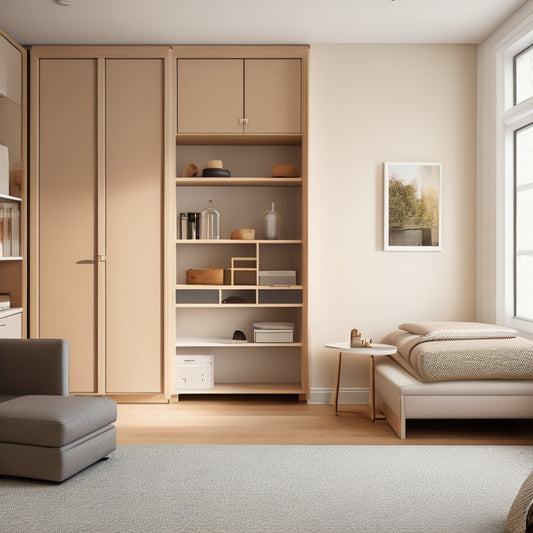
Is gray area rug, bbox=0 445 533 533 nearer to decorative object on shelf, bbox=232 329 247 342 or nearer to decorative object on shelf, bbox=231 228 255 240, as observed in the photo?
decorative object on shelf, bbox=232 329 247 342

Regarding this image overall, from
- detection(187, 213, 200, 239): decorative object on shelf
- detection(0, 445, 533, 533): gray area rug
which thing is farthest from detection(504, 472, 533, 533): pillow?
detection(187, 213, 200, 239): decorative object on shelf

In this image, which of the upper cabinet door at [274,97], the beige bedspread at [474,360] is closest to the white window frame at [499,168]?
the beige bedspread at [474,360]

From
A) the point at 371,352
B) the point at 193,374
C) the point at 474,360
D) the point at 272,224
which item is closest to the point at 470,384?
the point at 474,360

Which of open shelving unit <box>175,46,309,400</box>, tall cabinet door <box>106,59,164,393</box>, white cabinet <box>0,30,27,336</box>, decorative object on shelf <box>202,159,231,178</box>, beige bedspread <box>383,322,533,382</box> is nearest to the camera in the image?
beige bedspread <box>383,322,533,382</box>

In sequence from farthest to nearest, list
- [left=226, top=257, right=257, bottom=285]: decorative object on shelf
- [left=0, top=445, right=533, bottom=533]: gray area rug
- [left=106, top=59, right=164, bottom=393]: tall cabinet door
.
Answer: [left=226, top=257, right=257, bottom=285]: decorative object on shelf < [left=106, top=59, right=164, bottom=393]: tall cabinet door < [left=0, top=445, right=533, bottom=533]: gray area rug

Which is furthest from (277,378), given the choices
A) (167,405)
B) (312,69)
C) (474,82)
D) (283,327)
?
(474,82)

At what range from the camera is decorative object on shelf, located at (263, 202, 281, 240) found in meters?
4.94

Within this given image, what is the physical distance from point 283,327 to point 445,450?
5.31 feet

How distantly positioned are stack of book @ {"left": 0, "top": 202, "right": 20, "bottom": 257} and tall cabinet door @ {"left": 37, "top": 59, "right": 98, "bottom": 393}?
167mm

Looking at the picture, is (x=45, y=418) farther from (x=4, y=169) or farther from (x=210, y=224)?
(x=210, y=224)

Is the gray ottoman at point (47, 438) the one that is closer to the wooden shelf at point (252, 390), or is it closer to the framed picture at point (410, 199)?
the wooden shelf at point (252, 390)

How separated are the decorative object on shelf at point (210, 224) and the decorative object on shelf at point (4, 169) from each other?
56.2 inches

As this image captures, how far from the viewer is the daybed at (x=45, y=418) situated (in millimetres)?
3033

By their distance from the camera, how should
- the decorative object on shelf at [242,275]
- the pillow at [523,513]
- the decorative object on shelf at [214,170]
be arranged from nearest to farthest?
the pillow at [523,513] < the decorative object on shelf at [214,170] < the decorative object on shelf at [242,275]
